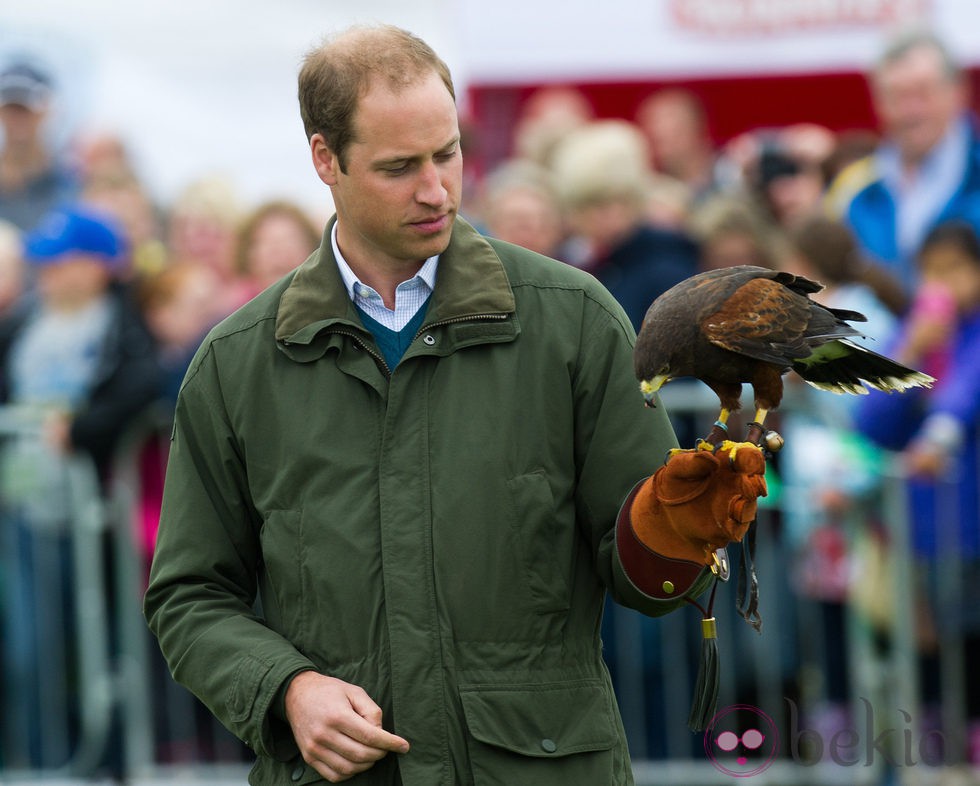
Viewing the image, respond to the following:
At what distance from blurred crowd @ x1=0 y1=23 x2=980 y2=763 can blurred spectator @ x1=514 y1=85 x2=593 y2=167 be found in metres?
0.41

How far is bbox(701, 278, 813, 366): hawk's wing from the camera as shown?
2.49 m

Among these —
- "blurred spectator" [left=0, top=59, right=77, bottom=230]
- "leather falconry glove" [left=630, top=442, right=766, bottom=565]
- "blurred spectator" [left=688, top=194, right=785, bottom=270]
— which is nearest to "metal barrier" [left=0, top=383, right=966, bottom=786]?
"blurred spectator" [left=688, top=194, right=785, bottom=270]

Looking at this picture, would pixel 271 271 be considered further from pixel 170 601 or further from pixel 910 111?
pixel 170 601

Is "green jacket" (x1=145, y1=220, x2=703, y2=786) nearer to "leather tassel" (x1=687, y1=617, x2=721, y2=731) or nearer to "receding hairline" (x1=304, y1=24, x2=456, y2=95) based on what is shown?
"leather tassel" (x1=687, y1=617, x2=721, y2=731)

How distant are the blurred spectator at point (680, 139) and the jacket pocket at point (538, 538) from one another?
5.65 metres

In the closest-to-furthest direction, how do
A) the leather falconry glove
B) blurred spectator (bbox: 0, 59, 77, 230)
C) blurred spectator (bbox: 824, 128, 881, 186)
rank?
the leather falconry glove, blurred spectator (bbox: 824, 128, 881, 186), blurred spectator (bbox: 0, 59, 77, 230)

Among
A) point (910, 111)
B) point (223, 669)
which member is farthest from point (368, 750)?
point (910, 111)

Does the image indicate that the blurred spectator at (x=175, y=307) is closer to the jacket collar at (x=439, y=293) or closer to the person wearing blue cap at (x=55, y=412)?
the person wearing blue cap at (x=55, y=412)

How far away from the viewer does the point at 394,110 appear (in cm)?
260

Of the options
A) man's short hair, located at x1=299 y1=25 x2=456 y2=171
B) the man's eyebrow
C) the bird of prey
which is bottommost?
the bird of prey

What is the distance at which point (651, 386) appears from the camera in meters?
2.49

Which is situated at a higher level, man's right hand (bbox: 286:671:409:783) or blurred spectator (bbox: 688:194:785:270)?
blurred spectator (bbox: 688:194:785:270)

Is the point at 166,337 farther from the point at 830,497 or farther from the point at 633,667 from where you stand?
the point at 830,497

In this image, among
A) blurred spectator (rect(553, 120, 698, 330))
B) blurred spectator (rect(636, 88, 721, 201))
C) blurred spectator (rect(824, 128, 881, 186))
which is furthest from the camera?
blurred spectator (rect(636, 88, 721, 201))
